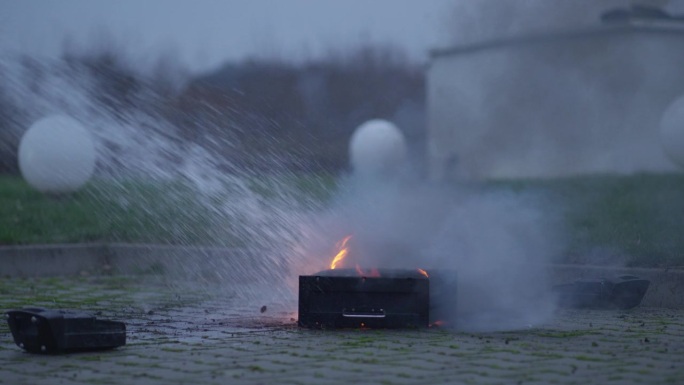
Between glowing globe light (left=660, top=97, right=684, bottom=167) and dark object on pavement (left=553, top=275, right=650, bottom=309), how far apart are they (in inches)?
276

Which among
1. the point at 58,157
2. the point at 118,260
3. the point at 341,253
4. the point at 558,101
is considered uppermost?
the point at 558,101

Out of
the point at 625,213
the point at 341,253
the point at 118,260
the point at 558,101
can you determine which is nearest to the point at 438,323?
the point at 341,253

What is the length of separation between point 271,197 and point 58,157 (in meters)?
6.45

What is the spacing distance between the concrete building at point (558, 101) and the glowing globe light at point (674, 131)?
0.19 m

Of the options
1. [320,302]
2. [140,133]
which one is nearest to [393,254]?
[320,302]

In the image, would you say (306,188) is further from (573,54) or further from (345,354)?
(345,354)

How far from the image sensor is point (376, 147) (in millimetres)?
18766

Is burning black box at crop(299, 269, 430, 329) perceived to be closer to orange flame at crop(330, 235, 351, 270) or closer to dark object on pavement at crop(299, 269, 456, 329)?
dark object on pavement at crop(299, 269, 456, 329)

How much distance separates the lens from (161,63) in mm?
9703

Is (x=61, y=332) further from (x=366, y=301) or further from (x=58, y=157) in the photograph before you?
(x=58, y=157)

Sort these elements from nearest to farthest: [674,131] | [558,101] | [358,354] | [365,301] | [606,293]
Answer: [358,354], [365,301], [606,293], [674,131], [558,101]

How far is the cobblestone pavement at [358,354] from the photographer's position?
481 cm

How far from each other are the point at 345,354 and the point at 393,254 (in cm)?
226

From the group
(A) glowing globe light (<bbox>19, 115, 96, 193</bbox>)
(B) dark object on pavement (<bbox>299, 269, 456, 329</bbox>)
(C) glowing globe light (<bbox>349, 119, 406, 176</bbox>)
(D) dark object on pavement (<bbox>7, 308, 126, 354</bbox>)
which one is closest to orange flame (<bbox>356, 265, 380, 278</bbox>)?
(B) dark object on pavement (<bbox>299, 269, 456, 329</bbox>)
